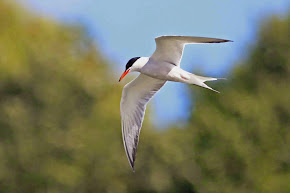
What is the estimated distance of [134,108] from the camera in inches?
360

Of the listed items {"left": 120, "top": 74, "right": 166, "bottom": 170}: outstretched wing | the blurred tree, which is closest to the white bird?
{"left": 120, "top": 74, "right": 166, "bottom": 170}: outstretched wing

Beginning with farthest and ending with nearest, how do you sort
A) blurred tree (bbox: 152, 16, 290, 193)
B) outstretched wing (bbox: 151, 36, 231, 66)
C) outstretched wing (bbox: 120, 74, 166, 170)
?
blurred tree (bbox: 152, 16, 290, 193) → outstretched wing (bbox: 120, 74, 166, 170) → outstretched wing (bbox: 151, 36, 231, 66)

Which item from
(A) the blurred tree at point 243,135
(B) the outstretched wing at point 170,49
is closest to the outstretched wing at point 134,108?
(B) the outstretched wing at point 170,49

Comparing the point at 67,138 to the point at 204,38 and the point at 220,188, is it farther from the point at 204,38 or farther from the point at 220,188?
the point at 204,38

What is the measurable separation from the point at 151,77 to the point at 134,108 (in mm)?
530

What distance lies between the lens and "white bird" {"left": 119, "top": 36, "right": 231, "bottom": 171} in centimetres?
816

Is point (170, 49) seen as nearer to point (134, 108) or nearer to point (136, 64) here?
point (136, 64)

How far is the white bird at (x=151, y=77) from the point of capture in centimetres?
816

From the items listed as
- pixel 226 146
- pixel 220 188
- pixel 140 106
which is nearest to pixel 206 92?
pixel 226 146

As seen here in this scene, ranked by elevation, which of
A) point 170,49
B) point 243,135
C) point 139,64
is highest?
point 170,49

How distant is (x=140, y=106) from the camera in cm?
917

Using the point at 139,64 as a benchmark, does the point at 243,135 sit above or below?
below

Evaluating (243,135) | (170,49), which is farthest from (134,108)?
(243,135)

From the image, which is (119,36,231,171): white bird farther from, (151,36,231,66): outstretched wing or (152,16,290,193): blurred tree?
(152,16,290,193): blurred tree
